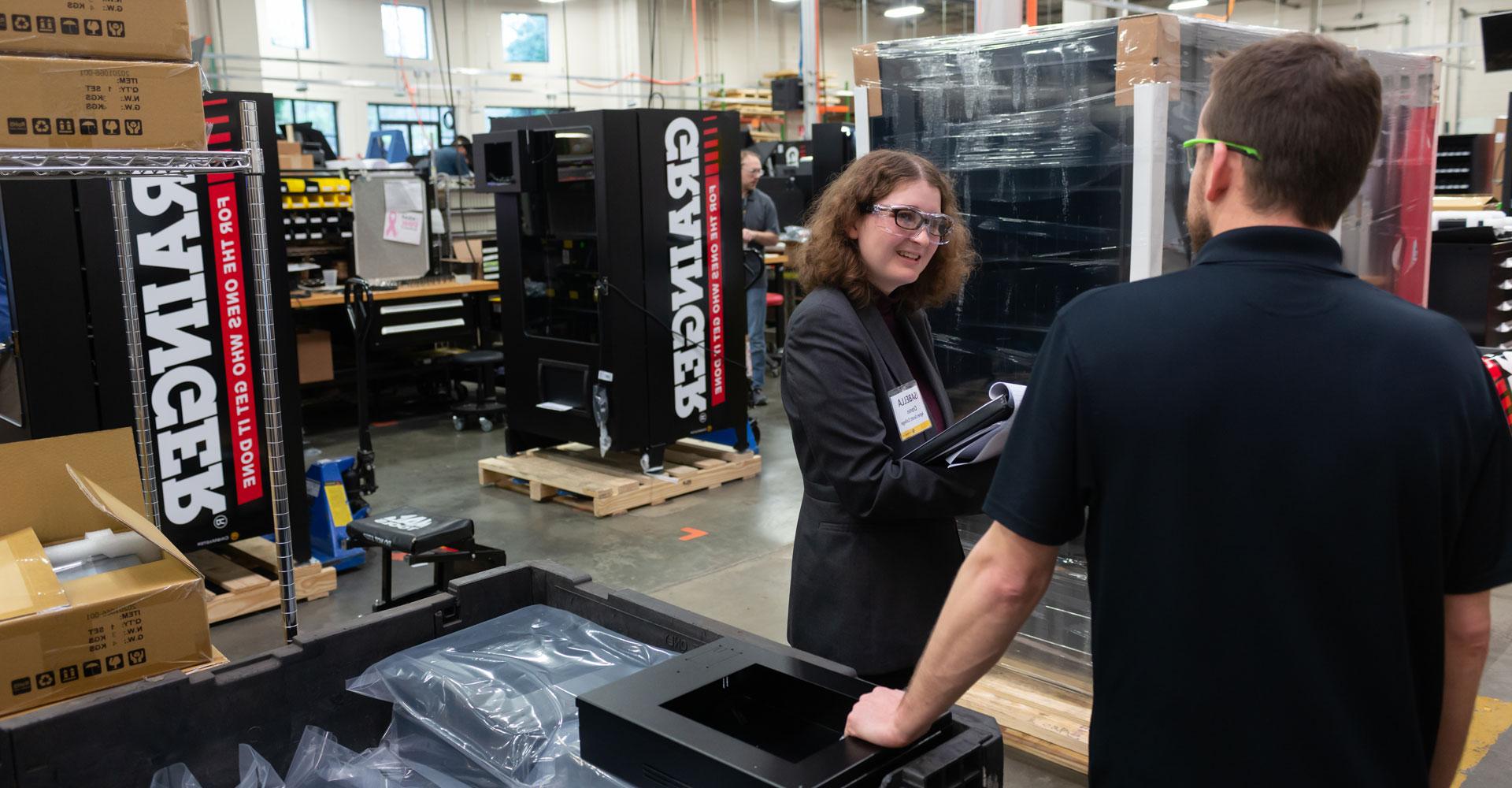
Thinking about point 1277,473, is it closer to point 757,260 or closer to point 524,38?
point 757,260

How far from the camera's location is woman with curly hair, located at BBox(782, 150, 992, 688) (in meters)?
1.81

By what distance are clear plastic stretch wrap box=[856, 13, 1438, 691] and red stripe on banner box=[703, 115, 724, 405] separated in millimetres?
2463

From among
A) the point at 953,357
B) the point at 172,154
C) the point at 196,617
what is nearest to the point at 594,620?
the point at 196,617

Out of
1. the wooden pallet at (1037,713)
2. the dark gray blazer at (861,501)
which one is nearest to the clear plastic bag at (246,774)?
the dark gray blazer at (861,501)

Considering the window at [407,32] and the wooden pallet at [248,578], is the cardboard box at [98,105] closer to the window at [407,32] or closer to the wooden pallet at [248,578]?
the wooden pallet at [248,578]

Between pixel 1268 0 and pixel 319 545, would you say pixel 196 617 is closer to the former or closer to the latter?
pixel 319 545

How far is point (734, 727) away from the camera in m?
1.38

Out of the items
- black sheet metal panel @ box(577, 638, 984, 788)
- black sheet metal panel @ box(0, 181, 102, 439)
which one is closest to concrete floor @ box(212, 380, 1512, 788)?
black sheet metal panel @ box(0, 181, 102, 439)

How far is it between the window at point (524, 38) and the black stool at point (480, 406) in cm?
955

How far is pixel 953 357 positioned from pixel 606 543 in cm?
231

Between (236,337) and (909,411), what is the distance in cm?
281

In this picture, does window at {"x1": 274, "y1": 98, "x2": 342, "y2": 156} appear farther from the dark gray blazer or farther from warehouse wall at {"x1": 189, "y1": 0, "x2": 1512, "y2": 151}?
the dark gray blazer

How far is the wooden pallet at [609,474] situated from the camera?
5.23 m

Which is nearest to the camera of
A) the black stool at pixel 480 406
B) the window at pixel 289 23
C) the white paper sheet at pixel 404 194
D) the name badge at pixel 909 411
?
the name badge at pixel 909 411
